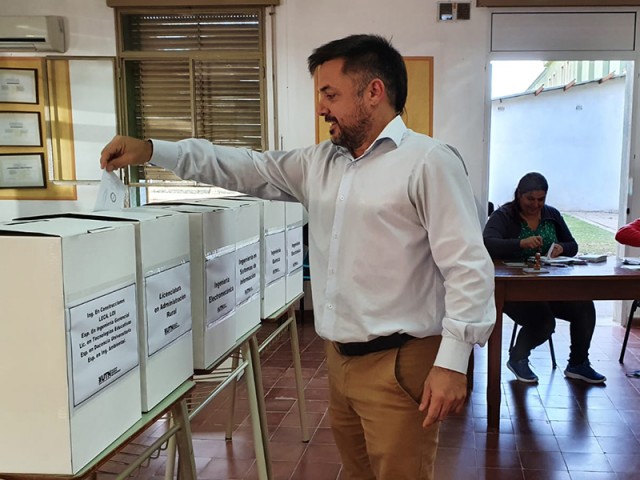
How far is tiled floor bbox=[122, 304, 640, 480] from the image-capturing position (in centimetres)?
232

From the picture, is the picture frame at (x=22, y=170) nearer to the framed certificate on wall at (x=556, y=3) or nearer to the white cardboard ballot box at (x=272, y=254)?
the white cardboard ballot box at (x=272, y=254)

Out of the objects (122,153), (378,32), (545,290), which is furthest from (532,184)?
(122,153)

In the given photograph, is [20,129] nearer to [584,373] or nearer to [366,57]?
[366,57]

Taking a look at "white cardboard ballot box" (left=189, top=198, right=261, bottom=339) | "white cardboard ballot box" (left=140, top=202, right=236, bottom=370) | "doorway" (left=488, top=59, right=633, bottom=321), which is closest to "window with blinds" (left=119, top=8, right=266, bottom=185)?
"doorway" (left=488, top=59, right=633, bottom=321)

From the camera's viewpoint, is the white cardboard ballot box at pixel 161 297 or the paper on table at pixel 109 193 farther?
the paper on table at pixel 109 193

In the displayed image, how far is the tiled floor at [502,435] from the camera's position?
2.32m

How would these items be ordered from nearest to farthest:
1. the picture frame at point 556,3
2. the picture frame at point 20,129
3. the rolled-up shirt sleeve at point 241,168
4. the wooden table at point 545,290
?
the rolled-up shirt sleeve at point 241,168
the wooden table at point 545,290
the picture frame at point 556,3
the picture frame at point 20,129

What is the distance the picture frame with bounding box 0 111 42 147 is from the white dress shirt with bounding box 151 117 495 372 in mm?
3898

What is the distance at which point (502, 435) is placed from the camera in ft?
8.68

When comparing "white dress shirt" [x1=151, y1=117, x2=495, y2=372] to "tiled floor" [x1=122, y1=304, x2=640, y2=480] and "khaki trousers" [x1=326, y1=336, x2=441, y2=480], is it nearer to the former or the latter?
"khaki trousers" [x1=326, y1=336, x2=441, y2=480]

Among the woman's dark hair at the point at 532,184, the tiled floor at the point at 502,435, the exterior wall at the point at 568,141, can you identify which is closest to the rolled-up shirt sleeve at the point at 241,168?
the tiled floor at the point at 502,435

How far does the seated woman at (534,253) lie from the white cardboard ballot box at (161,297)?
2.41m

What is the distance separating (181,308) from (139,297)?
175 mm

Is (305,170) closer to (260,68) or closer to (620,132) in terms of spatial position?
(260,68)
